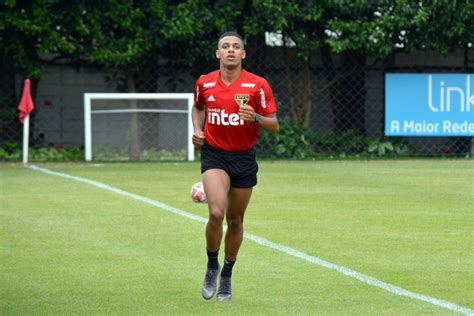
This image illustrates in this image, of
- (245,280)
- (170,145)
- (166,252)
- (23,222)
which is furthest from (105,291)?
(170,145)

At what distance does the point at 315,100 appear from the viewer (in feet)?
95.9

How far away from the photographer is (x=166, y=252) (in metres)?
11.9

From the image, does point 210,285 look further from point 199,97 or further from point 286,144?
point 286,144

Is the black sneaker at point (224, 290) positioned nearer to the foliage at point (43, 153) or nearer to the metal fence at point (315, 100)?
the foliage at point (43, 153)

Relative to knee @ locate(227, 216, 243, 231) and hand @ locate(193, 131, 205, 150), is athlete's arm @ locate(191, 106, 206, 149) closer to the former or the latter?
hand @ locate(193, 131, 205, 150)

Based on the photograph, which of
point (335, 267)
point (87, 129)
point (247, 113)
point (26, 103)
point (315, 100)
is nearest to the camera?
point (247, 113)

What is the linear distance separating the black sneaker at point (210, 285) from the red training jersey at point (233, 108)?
0.96 metres

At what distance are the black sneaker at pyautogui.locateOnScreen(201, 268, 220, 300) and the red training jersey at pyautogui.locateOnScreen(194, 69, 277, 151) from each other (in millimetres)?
958

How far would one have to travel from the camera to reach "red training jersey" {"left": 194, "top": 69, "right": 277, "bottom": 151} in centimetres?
942

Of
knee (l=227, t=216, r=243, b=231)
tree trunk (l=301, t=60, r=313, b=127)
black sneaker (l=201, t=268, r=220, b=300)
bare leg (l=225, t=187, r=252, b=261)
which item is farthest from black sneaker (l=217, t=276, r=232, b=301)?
tree trunk (l=301, t=60, r=313, b=127)

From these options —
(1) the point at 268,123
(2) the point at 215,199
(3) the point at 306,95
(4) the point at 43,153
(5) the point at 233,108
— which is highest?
(3) the point at 306,95

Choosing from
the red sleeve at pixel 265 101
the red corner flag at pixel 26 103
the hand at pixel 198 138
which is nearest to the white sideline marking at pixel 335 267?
the red sleeve at pixel 265 101

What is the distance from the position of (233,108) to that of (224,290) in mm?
1388

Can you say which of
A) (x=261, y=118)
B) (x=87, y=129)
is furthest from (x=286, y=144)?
(x=261, y=118)
